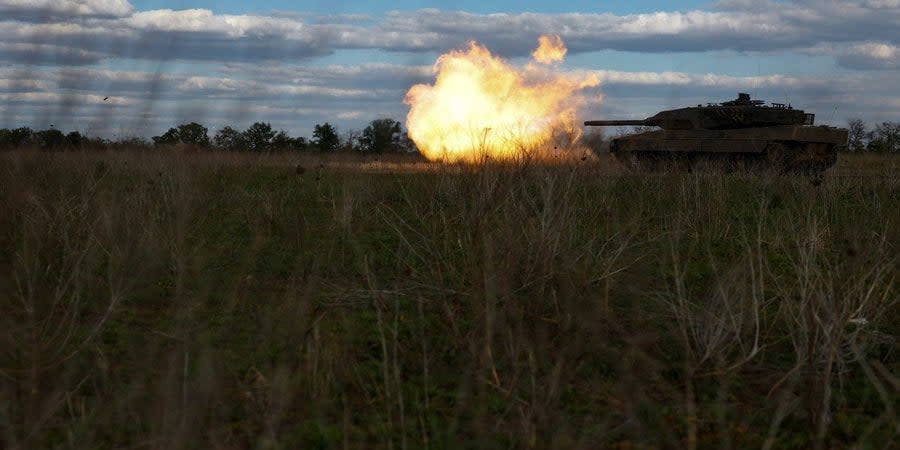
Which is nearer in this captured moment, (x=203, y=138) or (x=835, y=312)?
(x=835, y=312)

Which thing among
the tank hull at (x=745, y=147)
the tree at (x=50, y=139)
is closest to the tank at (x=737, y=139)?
the tank hull at (x=745, y=147)

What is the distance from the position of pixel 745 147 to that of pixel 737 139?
294mm

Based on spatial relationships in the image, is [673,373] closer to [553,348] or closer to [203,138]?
[553,348]

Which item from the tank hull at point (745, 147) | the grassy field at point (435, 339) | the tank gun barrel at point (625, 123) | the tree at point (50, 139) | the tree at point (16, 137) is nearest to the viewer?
the grassy field at point (435, 339)

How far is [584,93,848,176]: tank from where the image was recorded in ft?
68.1

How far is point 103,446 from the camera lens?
3740 millimetres

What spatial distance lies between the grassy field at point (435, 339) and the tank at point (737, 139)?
1356 centimetres

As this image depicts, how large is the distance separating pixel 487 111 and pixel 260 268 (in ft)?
40.0

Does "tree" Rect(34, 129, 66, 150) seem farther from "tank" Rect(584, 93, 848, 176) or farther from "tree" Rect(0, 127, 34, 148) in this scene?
"tank" Rect(584, 93, 848, 176)

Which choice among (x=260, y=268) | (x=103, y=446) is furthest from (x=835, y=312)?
(x=260, y=268)

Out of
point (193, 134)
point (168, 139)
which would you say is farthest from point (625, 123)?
point (193, 134)

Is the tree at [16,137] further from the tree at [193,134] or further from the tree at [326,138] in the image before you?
the tree at [326,138]

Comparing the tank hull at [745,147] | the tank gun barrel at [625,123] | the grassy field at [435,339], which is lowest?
the grassy field at [435,339]

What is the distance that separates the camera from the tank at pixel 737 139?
20.8 metres
